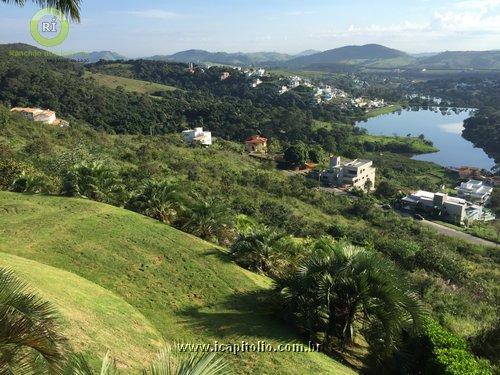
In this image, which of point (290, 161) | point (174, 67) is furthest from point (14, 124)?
point (174, 67)

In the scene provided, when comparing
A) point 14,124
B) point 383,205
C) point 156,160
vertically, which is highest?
point 14,124

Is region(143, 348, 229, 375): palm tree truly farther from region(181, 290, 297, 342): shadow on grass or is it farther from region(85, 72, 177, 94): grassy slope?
region(85, 72, 177, 94): grassy slope

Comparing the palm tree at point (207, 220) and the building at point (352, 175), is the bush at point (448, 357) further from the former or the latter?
the building at point (352, 175)

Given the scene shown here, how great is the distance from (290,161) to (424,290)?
4105 centimetres

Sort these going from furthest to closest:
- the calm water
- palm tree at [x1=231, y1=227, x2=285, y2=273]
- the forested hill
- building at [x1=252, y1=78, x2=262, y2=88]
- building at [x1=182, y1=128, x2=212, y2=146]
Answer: building at [x1=252, y1=78, x2=262, y2=88] < the calm water < the forested hill < building at [x1=182, y1=128, x2=212, y2=146] < palm tree at [x1=231, y1=227, x2=285, y2=273]

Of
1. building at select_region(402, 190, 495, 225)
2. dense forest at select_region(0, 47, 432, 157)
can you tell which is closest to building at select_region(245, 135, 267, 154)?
dense forest at select_region(0, 47, 432, 157)

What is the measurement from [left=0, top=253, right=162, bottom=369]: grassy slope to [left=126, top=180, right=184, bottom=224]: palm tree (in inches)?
177

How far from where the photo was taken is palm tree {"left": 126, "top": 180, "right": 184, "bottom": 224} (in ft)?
42.0

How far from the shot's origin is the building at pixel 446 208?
39906 millimetres

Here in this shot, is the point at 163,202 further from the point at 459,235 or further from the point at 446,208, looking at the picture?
the point at 446,208

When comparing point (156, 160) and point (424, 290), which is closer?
point (424, 290)

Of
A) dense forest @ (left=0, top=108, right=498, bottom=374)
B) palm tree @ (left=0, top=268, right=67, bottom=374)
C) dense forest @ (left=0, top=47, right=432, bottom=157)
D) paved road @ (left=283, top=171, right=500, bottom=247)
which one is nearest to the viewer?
palm tree @ (left=0, top=268, right=67, bottom=374)

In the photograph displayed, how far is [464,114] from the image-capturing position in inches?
4695

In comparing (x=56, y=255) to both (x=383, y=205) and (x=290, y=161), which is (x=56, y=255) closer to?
(x=383, y=205)
